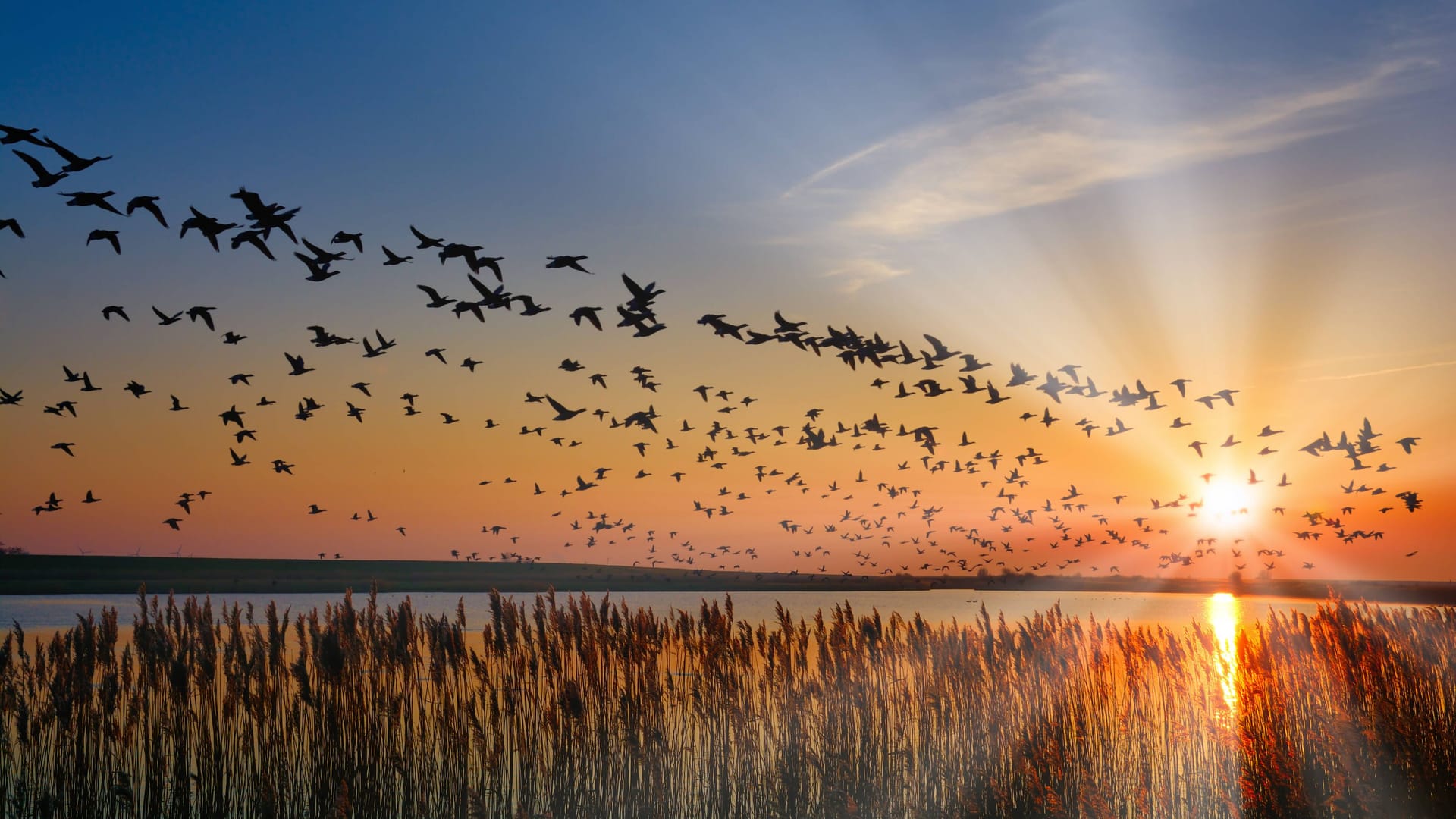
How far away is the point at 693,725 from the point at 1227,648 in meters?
12.7

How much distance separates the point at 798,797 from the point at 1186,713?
8.19 m

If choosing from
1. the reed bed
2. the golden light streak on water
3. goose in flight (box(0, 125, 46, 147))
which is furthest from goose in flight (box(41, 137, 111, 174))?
the golden light streak on water

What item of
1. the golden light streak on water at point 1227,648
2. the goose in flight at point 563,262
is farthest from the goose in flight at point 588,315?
the golden light streak on water at point 1227,648

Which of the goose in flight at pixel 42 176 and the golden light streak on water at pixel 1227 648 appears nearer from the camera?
the goose in flight at pixel 42 176

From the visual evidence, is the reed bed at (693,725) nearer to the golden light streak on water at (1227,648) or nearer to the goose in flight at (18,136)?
the golden light streak on water at (1227,648)

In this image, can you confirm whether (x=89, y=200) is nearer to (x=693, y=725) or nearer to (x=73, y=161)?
(x=73, y=161)

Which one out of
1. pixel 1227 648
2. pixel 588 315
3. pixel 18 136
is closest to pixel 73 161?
pixel 18 136

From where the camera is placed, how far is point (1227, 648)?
822 inches

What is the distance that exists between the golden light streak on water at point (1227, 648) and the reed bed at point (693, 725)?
42cm

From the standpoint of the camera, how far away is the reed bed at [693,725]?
12016 millimetres

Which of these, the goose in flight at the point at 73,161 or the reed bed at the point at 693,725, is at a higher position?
the goose in flight at the point at 73,161

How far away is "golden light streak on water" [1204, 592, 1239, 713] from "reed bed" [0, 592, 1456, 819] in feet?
1.37

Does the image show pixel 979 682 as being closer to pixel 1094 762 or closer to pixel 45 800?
pixel 1094 762

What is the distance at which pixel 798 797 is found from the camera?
1203 centimetres
